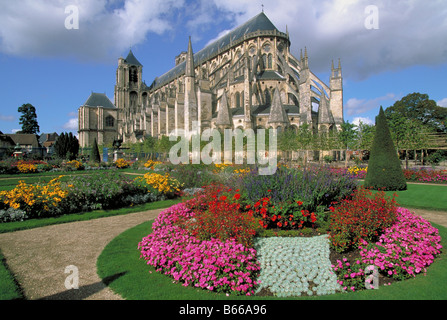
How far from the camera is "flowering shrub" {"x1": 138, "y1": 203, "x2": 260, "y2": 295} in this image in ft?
12.2

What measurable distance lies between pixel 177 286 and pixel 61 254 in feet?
8.71

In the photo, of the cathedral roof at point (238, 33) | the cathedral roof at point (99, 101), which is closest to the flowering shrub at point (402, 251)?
the cathedral roof at point (238, 33)

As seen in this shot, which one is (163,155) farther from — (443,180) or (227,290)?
(227,290)

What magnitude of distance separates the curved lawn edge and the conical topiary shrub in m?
8.55

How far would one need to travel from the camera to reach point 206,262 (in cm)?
386

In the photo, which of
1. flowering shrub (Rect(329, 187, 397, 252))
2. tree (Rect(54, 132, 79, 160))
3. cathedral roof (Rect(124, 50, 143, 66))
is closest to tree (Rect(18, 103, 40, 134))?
cathedral roof (Rect(124, 50, 143, 66))

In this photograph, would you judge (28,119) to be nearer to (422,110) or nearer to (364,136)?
(364,136)

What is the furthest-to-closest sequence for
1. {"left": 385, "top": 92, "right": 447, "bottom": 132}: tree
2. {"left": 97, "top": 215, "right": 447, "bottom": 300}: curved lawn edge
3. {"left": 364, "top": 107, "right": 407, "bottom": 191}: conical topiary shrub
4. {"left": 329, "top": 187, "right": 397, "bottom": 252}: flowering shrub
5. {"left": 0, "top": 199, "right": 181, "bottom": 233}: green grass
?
{"left": 385, "top": 92, "right": 447, "bottom": 132}: tree, {"left": 364, "top": 107, "right": 407, "bottom": 191}: conical topiary shrub, {"left": 0, "top": 199, "right": 181, "bottom": 233}: green grass, {"left": 329, "top": 187, "right": 397, "bottom": 252}: flowering shrub, {"left": 97, "top": 215, "right": 447, "bottom": 300}: curved lawn edge

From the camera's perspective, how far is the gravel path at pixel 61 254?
365 cm

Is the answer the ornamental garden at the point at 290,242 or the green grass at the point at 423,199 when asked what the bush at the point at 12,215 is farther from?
the green grass at the point at 423,199

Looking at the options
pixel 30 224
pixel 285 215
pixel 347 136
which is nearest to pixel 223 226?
pixel 285 215

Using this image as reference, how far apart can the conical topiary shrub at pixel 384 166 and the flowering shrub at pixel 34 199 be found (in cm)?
1278

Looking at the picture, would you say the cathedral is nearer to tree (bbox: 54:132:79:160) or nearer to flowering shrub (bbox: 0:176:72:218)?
tree (bbox: 54:132:79:160)
